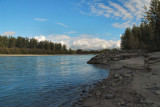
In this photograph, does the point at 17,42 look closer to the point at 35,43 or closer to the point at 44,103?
the point at 35,43

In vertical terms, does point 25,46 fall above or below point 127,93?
above

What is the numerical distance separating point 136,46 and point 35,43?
441 feet

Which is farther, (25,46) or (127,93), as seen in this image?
(25,46)

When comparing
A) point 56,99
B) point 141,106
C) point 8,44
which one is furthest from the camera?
point 8,44

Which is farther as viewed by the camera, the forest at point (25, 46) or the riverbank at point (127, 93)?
the forest at point (25, 46)

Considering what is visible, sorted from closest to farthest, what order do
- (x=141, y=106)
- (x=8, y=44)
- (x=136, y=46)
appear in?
(x=141, y=106)
(x=136, y=46)
(x=8, y=44)

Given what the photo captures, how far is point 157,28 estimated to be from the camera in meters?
23.9

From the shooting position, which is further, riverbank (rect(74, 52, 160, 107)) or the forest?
the forest

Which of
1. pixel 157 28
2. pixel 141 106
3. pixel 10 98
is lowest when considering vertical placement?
pixel 10 98

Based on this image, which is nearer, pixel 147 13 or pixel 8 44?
pixel 147 13

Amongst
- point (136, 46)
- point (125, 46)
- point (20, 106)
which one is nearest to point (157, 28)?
point (20, 106)

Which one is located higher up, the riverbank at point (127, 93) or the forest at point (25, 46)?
the forest at point (25, 46)

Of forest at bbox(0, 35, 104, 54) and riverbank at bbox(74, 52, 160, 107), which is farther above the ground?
forest at bbox(0, 35, 104, 54)

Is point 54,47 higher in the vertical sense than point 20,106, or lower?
higher
